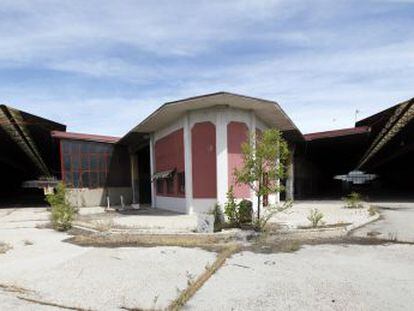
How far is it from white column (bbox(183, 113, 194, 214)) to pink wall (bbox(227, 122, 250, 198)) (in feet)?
6.27

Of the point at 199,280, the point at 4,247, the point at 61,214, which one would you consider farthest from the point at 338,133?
the point at 199,280

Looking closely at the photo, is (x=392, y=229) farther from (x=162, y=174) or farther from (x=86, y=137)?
(x=86, y=137)

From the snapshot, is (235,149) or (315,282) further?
(235,149)

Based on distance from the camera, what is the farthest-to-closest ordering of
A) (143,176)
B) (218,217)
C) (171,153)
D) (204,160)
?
(143,176) < (171,153) < (204,160) < (218,217)

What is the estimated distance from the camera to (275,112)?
64.8ft

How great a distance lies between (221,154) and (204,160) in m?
0.98

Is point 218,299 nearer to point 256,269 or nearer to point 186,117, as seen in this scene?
point 256,269

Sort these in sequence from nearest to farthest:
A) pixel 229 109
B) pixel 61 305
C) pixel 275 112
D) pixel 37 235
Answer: pixel 61 305, pixel 37 235, pixel 229 109, pixel 275 112

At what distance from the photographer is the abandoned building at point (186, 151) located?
713 inches

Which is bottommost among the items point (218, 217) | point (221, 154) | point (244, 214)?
point (218, 217)

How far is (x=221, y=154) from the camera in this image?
58.2 feet

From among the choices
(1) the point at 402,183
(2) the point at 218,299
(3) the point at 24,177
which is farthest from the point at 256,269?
(3) the point at 24,177

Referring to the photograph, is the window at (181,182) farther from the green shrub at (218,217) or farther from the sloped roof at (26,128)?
the sloped roof at (26,128)

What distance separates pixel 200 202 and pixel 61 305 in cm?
1264
